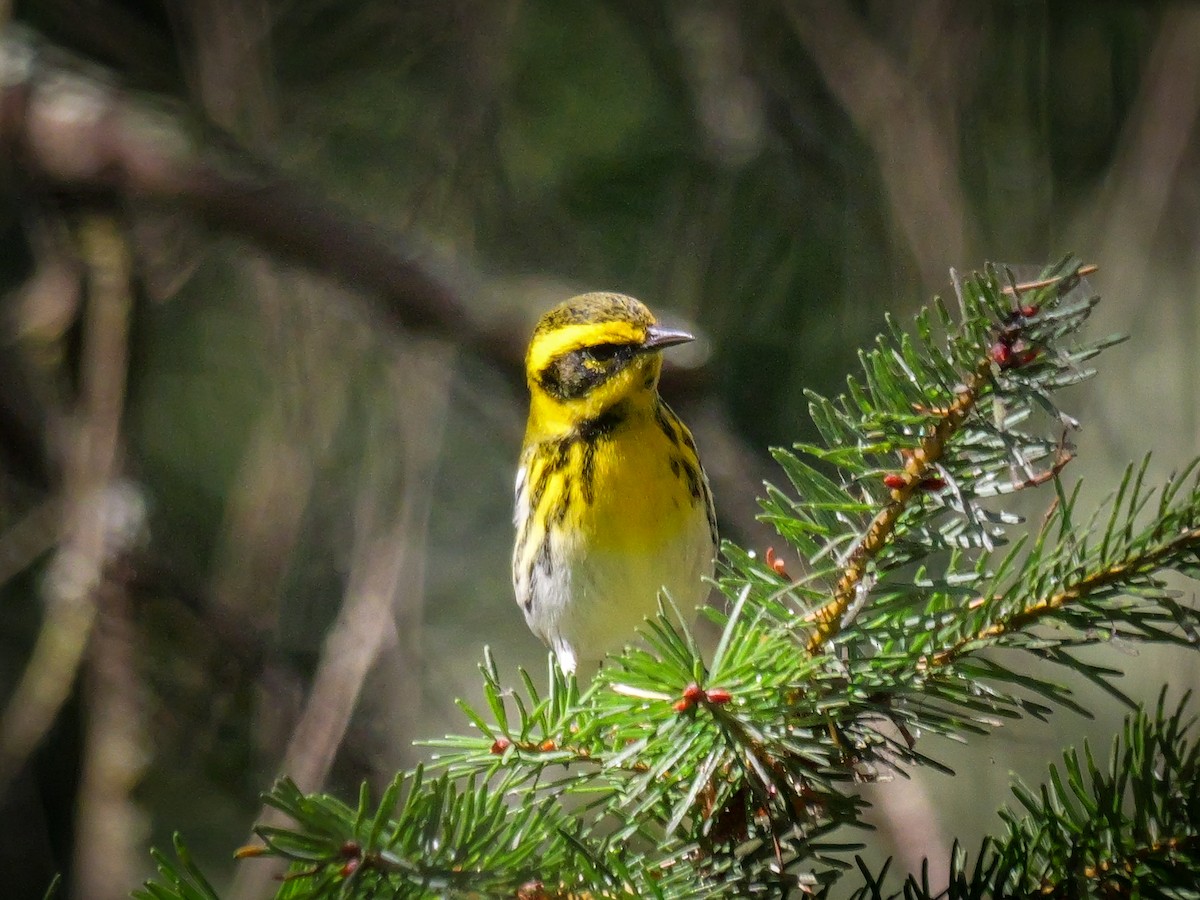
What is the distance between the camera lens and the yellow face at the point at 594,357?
2230mm

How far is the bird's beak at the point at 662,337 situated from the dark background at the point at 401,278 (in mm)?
470

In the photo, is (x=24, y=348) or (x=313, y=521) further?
(x=313, y=521)

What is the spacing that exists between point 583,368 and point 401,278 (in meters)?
0.78

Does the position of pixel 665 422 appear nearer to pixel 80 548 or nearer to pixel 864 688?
pixel 80 548

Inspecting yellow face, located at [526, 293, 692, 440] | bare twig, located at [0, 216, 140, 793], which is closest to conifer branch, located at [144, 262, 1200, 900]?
yellow face, located at [526, 293, 692, 440]

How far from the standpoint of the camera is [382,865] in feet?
3.04

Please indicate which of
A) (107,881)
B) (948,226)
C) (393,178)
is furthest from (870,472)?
(393,178)

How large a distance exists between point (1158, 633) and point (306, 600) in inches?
102

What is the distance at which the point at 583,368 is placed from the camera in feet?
7.64

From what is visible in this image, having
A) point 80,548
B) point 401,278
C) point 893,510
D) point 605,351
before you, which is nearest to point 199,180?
point 401,278

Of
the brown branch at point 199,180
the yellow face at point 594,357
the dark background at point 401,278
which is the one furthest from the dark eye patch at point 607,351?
the brown branch at point 199,180

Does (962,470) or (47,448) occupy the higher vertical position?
(962,470)

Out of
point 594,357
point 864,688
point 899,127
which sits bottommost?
point 864,688

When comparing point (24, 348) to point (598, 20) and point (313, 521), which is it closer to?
point (313, 521)
